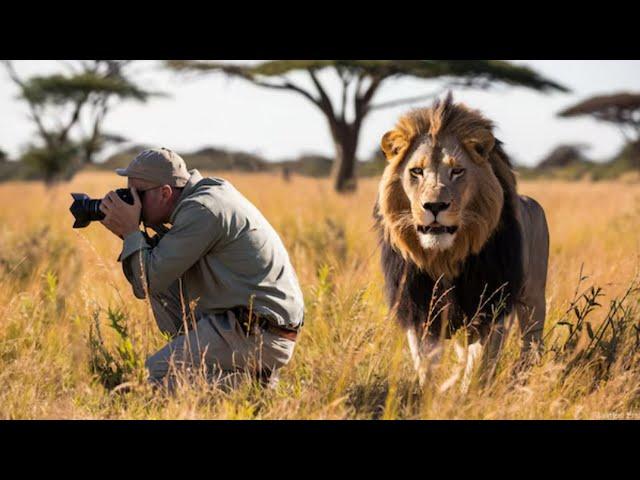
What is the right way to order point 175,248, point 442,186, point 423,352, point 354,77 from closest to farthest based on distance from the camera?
1. point 175,248
2. point 442,186
3. point 423,352
4. point 354,77

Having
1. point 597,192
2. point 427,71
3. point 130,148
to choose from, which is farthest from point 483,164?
point 130,148

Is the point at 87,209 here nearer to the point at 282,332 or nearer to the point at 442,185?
the point at 282,332

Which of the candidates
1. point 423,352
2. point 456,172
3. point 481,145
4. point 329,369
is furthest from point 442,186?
point 329,369

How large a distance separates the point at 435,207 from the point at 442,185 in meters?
0.10

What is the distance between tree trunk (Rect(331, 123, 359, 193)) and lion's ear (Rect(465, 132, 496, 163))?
1484 centimetres

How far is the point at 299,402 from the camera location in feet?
12.0

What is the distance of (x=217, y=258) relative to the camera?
3.97 meters

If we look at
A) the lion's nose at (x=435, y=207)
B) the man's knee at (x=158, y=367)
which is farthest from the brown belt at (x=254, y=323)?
the lion's nose at (x=435, y=207)

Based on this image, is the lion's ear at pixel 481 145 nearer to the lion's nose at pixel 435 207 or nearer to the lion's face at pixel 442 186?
the lion's face at pixel 442 186

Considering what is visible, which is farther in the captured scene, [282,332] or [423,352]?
[423,352]

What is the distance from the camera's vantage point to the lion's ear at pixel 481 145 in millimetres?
4066

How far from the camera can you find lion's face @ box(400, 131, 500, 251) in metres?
3.92

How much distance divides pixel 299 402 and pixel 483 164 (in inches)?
53.6
